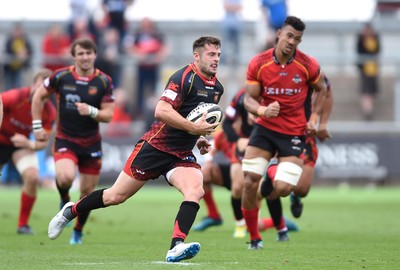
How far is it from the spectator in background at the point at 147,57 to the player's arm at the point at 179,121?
19.0 metres

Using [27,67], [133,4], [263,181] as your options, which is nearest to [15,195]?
[27,67]

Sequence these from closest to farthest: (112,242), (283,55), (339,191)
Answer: (283,55) → (112,242) → (339,191)

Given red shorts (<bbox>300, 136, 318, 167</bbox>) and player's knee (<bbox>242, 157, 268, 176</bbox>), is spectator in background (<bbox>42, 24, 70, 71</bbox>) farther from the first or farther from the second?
player's knee (<bbox>242, 157, 268, 176</bbox>)

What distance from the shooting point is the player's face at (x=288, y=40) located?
13.4 meters

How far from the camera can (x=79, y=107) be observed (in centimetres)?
1461

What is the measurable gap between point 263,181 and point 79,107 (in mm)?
2789

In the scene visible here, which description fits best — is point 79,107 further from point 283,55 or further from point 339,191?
Answer: point 339,191

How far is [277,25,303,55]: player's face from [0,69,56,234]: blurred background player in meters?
4.22

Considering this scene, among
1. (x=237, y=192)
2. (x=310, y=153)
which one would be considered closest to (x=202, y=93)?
(x=310, y=153)

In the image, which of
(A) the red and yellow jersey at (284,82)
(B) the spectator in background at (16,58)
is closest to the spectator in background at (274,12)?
(B) the spectator in background at (16,58)

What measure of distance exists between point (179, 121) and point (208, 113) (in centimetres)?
36

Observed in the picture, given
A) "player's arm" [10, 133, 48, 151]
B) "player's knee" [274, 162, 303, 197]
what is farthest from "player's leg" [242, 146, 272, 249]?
"player's arm" [10, 133, 48, 151]

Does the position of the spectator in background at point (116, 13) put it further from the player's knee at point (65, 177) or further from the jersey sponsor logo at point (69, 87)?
the player's knee at point (65, 177)

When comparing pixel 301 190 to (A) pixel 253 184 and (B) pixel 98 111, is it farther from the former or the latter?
→ (B) pixel 98 111
